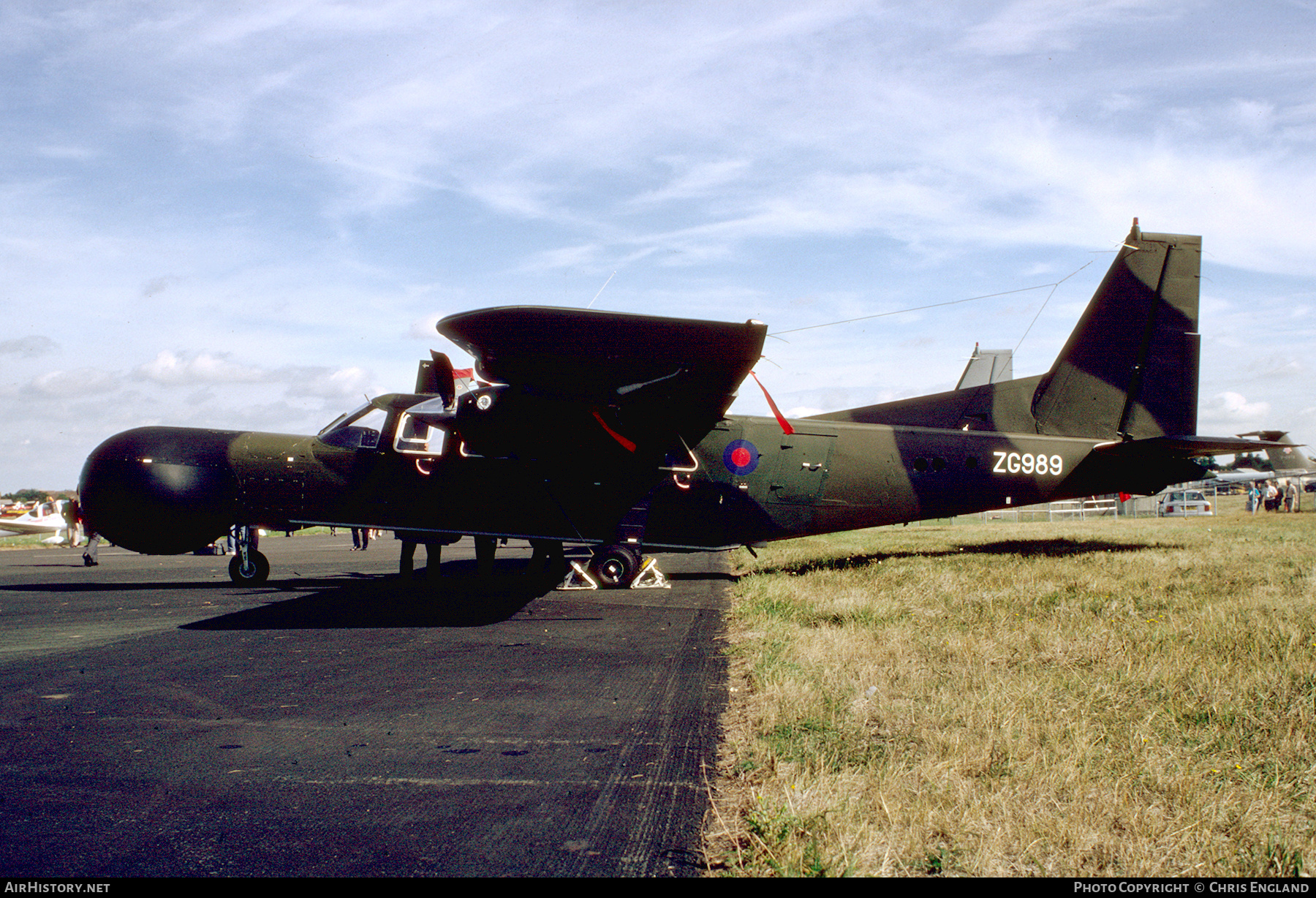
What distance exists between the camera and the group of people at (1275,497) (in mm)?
35344

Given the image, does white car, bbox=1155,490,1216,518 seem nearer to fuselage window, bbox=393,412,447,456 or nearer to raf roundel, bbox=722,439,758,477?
raf roundel, bbox=722,439,758,477

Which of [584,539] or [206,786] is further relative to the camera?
[584,539]

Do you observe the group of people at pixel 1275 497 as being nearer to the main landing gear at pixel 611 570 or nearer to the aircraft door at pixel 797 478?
the aircraft door at pixel 797 478

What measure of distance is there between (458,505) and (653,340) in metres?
4.39

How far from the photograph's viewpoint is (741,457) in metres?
12.0

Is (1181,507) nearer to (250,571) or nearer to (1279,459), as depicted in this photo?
(1279,459)

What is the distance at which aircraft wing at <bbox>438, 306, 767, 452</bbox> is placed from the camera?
8.16 meters

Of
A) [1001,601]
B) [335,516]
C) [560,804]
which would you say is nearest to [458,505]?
[335,516]

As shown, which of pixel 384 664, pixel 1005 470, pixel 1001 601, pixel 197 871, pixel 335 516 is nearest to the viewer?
pixel 197 871

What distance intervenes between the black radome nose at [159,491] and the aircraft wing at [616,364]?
456 cm

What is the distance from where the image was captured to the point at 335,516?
36.8 feet

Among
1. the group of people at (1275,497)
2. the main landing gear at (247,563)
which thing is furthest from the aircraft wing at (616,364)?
the group of people at (1275,497)

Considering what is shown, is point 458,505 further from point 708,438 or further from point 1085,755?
point 1085,755

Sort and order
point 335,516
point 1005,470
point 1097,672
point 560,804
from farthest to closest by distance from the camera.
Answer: point 1005,470, point 335,516, point 1097,672, point 560,804
